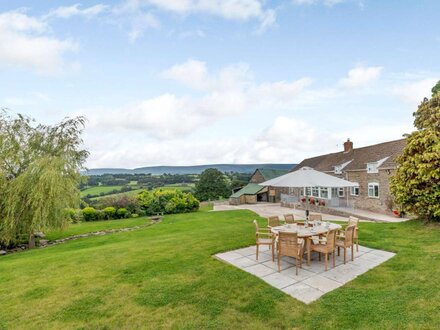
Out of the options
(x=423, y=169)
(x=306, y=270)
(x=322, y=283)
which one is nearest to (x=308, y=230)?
(x=306, y=270)

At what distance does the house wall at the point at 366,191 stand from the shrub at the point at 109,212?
23.6 m

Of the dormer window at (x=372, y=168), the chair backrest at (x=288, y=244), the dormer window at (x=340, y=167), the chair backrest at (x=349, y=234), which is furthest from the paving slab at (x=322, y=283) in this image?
the dormer window at (x=340, y=167)

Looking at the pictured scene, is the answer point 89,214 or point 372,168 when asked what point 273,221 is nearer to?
point 372,168

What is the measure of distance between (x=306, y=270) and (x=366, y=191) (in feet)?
62.8

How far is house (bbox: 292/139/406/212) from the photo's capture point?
65.0ft

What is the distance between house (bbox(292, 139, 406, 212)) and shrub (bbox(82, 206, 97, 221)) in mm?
19558

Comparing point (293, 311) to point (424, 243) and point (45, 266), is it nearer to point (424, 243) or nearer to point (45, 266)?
point (424, 243)

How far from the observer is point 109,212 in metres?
23.4

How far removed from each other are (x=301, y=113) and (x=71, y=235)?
67.0ft

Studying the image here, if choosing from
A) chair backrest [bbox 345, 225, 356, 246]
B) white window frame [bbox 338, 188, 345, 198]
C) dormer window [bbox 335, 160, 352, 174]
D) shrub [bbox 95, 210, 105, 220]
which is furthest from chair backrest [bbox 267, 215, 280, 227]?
shrub [bbox 95, 210, 105, 220]

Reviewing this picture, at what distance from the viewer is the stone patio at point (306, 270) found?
5.12 metres

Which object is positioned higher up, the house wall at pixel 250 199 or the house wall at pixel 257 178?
the house wall at pixel 257 178

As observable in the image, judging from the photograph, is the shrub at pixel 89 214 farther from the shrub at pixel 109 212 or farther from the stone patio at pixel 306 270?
the stone patio at pixel 306 270

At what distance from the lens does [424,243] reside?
26.2 feet
